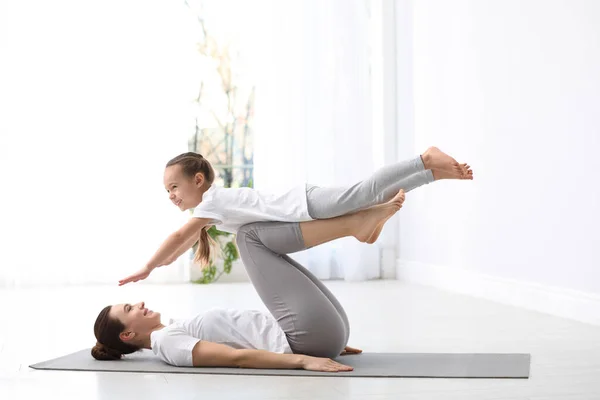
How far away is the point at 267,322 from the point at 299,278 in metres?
0.20

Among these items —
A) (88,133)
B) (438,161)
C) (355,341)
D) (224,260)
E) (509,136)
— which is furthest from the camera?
(224,260)

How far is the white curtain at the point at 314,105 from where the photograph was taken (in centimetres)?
657

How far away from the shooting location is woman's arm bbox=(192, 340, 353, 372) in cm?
279

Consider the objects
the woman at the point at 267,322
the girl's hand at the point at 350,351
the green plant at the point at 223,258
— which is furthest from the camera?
the green plant at the point at 223,258

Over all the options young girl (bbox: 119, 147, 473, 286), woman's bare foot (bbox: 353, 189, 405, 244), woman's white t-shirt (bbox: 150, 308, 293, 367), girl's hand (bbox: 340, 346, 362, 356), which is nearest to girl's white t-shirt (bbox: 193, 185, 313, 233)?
young girl (bbox: 119, 147, 473, 286)

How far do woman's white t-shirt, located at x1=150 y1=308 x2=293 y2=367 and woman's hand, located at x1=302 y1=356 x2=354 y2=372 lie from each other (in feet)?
0.51

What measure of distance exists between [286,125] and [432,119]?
1.20 metres

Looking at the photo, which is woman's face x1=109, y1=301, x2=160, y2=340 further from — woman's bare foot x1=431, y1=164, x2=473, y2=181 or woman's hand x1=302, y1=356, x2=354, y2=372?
woman's bare foot x1=431, y1=164, x2=473, y2=181

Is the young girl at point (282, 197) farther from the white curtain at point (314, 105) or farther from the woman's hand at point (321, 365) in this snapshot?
the white curtain at point (314, 105)

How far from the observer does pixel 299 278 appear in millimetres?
2945

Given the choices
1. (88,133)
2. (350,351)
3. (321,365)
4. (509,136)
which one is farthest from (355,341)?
(88,133)

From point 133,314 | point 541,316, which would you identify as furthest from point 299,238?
point 541,316

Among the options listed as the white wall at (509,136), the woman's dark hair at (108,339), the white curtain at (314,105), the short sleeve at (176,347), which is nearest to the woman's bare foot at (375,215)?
the short sleeve at (176,347)

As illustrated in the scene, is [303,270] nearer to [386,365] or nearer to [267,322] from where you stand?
[267,322]
